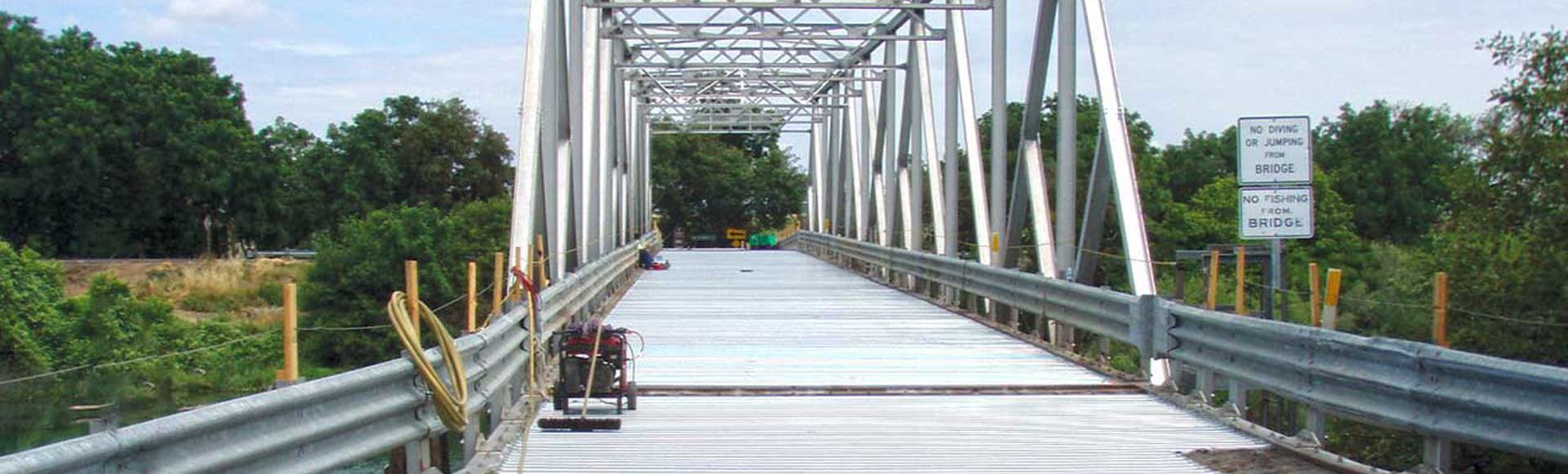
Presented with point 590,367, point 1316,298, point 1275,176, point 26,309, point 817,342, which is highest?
point 1275,176

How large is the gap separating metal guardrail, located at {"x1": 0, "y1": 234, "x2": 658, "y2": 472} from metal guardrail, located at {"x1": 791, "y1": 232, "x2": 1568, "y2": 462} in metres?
3.92

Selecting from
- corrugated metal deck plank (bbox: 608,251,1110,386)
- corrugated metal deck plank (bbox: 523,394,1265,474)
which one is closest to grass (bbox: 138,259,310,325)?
corrugated metal deck plank (bbox: 608,251,1110,386)

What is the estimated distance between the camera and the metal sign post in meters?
10.6

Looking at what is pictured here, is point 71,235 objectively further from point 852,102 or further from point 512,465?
point 512,465

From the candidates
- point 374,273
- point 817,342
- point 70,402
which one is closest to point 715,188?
point 374,273

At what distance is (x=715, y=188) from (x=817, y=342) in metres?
83.1

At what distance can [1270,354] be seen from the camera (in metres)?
8.58

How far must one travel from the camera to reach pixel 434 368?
24.3 ft

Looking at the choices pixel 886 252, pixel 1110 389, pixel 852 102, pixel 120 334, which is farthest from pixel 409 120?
pixel 1110 389

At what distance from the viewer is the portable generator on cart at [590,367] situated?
9539 millimetres

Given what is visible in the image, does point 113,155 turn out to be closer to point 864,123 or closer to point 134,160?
point 134,160

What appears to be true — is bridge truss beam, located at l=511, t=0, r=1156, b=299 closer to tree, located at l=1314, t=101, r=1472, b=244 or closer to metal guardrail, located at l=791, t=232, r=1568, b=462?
metal guardrail, located at l=791, t=232, r=1568, b=462

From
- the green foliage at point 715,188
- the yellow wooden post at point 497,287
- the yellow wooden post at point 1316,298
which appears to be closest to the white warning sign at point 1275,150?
the yellow wooden post at point 1316,298

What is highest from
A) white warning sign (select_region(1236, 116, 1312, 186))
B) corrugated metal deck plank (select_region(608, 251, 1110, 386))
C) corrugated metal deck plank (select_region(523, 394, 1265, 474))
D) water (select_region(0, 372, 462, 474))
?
white warning sign (select_region(1236, 116, 1312, 186))
